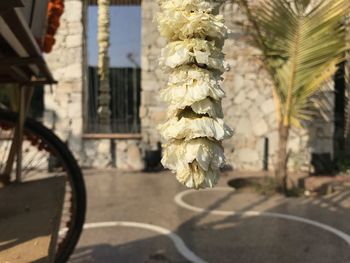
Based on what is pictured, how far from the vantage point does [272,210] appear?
519 cm

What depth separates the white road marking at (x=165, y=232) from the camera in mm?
3660

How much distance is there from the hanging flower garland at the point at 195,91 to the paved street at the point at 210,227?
2.89 m

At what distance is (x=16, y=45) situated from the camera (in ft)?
7.84

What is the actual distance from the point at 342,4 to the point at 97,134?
5.02 metres

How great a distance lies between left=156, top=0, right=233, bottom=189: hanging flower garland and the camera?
2.56 ft

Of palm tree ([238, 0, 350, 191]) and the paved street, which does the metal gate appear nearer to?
the paved street

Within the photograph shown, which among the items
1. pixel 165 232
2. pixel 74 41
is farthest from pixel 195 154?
pixel 74 41

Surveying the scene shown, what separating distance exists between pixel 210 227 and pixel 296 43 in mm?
2352

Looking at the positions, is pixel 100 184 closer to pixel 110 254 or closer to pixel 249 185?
pixel 249 185

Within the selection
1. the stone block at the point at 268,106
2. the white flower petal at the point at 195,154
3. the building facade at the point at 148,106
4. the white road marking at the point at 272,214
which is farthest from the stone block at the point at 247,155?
the white flower petal at the point at 195,154

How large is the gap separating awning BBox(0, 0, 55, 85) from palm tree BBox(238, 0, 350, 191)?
2.54 meters

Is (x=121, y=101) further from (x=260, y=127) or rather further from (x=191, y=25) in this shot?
(x=191, y=25)

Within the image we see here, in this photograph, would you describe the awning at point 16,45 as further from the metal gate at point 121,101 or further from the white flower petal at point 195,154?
the metal gate at point 121,101

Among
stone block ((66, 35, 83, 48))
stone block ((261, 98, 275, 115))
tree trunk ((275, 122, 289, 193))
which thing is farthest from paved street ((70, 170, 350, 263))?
stone block ((66, 35, 83, 48))
